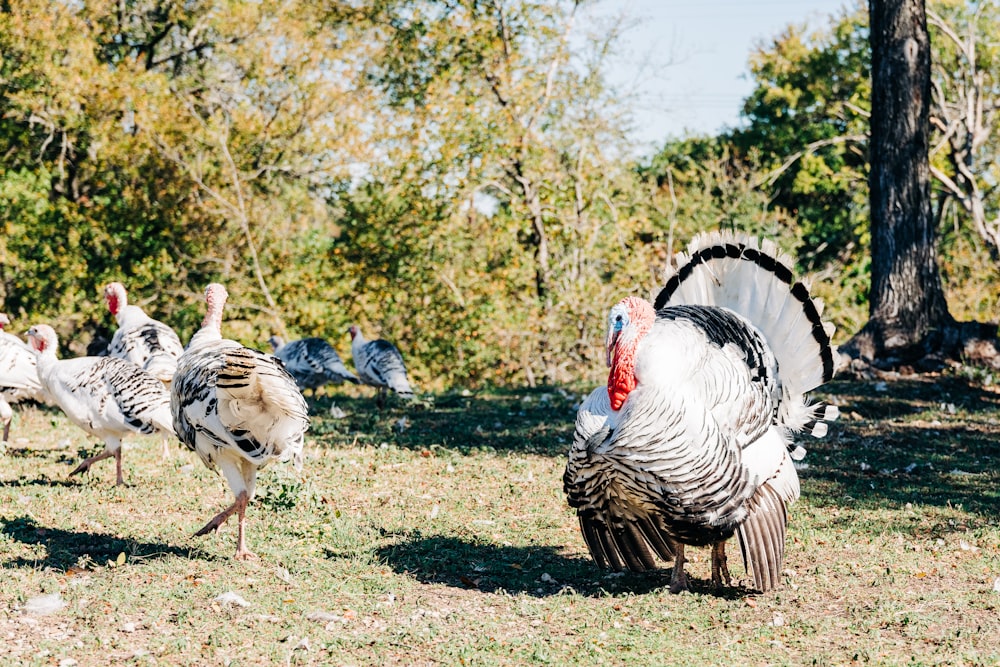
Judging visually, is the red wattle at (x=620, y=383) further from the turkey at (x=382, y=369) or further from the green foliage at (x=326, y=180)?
the green foliage at (x=326, y=180)

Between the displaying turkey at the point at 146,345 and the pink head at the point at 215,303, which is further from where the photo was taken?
the displaying turkey at the point at 146,345

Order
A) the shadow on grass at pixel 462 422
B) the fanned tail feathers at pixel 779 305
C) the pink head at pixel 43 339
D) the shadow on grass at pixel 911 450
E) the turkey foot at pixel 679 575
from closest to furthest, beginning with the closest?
the turkey foot at pixel 679 575 < the fanned tail feathers at pixel 779 305 < the shadow on grass at pixel 911 450 < the pink head at pixel 43 339 < the shadow on grass at pixel 462 422

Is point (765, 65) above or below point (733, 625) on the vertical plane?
above

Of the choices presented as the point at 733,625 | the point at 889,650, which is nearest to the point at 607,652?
the point at 733,625

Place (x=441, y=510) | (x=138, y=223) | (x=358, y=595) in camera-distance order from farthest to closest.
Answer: (x=138, y=223) < (x=441, y=510) < (x=358, y=595)

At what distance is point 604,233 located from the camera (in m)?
18.3

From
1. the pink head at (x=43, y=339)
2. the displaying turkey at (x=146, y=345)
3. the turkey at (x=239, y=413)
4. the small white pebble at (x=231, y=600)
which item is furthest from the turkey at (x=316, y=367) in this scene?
the small white pebble at (x=231, y=600)

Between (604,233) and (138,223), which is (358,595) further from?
(138,223)

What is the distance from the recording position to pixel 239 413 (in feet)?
19.7

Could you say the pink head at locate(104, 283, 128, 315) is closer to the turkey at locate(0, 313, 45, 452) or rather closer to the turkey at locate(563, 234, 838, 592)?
the turkey at locate(0, 313, 45, 452)

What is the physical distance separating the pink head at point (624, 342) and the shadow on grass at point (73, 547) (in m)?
2.99

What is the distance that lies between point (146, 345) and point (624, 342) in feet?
22.8

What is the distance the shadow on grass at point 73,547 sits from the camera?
Result: 605 cm

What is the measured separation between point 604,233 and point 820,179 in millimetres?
15144
